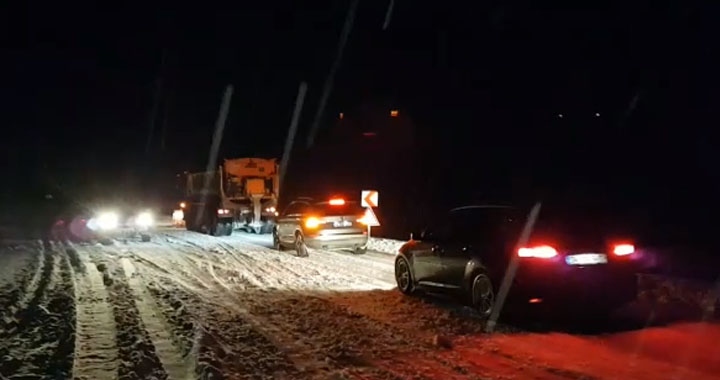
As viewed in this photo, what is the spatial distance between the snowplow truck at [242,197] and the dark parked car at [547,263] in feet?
77.5

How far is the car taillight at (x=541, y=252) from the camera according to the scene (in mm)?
10047

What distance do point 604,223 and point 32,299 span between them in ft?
30.6

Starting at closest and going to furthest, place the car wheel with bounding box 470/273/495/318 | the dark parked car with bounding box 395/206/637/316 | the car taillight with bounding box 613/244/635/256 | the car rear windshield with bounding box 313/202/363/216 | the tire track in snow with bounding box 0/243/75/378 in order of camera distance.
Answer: the tire track in snow with bounding box 0/243/75/378
the dark parked car with bounding box 395/206/637/316
the car taillight with bounding box 613/244/635/256
the car wheel with bounding box 470/273/495/318
the car rear windshield with bounding box 313/202/363/216

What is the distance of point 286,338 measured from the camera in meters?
9.32

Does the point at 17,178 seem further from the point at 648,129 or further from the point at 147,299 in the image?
the point at 147,299

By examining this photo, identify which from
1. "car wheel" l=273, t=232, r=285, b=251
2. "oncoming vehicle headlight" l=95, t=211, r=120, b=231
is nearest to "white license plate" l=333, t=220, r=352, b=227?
"car wheel" l=273, t=232, r=285, b=251

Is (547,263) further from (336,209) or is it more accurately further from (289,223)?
(289,223)

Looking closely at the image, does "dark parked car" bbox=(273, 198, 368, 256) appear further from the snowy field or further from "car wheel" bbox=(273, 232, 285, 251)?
the snowy field

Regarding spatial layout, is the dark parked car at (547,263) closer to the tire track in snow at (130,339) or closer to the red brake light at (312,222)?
the tire track in snow at (130,339)

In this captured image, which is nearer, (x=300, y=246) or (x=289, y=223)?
(x=300, y=246)

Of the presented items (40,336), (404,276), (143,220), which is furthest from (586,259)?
(143,220)

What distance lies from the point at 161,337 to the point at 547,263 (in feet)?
16.4

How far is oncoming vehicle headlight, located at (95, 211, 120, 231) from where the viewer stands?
29.9 meters

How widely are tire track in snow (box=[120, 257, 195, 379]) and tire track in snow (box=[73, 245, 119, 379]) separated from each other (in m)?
0.46
